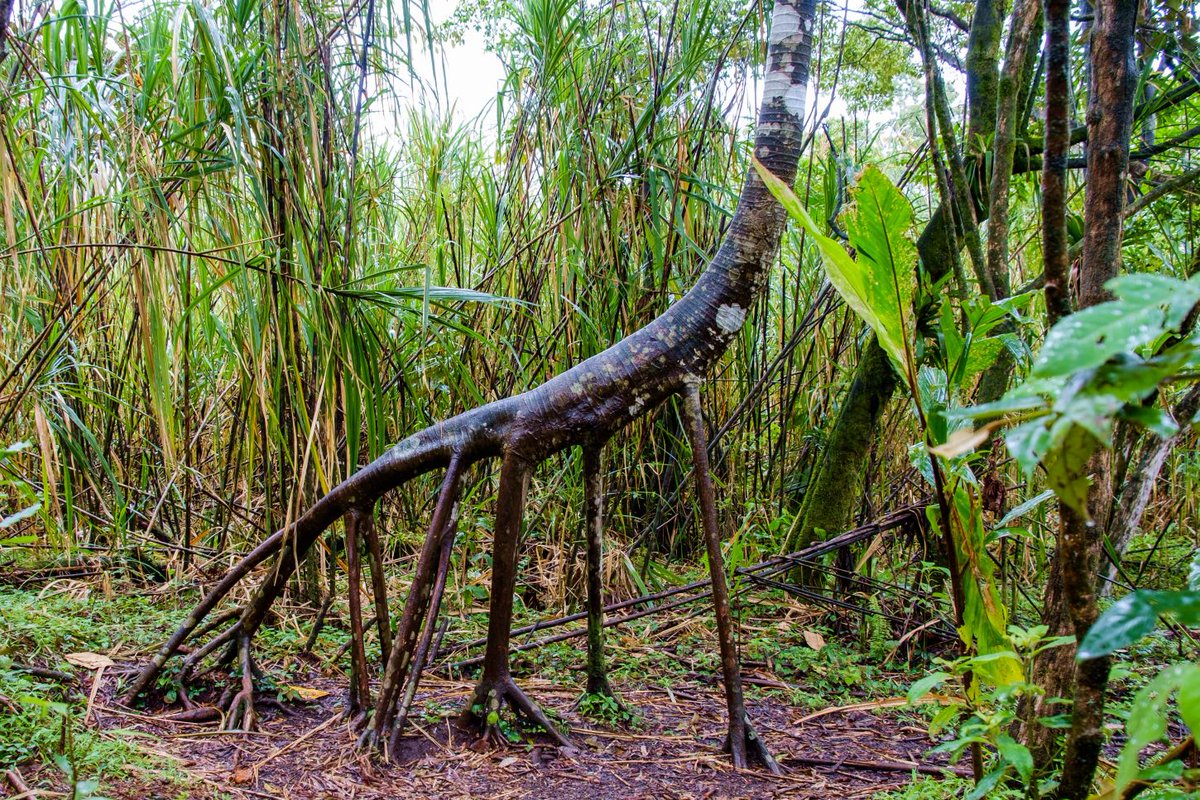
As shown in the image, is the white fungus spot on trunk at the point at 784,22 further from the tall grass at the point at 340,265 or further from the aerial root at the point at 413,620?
the aerial root at the point at 413,620

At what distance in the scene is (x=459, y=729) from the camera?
2.15 meters

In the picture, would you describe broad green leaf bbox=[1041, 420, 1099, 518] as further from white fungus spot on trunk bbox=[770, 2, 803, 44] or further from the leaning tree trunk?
white fungus spot on trunk bbox=[770, 2, 803, 44]

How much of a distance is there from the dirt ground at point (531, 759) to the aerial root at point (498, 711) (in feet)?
0.11

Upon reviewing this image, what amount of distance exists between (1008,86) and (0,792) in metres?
2.78

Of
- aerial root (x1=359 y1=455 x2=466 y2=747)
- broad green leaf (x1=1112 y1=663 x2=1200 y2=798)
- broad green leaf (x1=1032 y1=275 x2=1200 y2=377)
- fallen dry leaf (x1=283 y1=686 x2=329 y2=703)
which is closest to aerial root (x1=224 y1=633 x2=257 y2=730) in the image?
fallen dry leaf (x1=283 y1=686 x2=329 y2=703)

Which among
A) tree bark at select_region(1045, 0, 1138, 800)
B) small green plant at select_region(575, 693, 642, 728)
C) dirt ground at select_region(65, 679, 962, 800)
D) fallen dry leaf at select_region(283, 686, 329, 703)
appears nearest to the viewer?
tree bark at select_region(1045, 0, 1138, 800)

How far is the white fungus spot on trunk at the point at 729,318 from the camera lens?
2139 mm

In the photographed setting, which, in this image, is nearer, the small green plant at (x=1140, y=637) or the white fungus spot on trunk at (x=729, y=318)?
the small green plant at (x=1140, y=637)

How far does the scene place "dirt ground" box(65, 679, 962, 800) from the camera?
187 cm

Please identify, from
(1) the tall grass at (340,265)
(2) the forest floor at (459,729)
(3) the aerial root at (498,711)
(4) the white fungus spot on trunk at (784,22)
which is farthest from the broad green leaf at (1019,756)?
(4) the white fungus spot on trunk at (784,22)

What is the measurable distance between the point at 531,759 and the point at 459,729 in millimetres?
237

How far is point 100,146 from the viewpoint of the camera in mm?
2273

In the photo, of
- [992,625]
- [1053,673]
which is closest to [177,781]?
[992,625]

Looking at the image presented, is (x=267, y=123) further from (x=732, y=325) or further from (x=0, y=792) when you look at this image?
(x=0, y=792)
